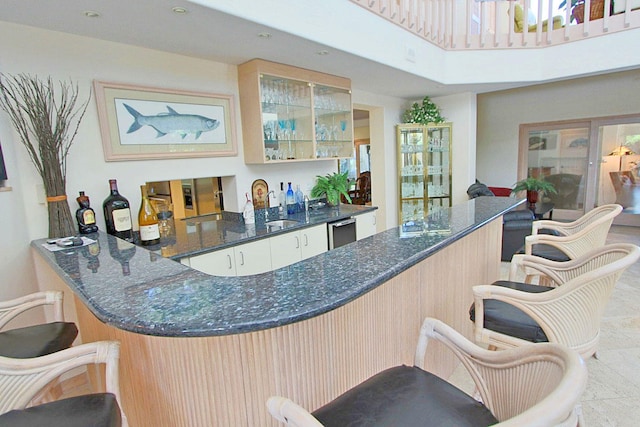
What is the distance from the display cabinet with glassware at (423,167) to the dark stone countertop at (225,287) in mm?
3779

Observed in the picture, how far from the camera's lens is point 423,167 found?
5391 millimetres

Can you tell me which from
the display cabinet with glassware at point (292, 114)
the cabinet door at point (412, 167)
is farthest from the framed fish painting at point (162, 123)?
the cabinet door at point (412, 167)

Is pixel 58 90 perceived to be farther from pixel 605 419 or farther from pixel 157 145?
pixel 605 419

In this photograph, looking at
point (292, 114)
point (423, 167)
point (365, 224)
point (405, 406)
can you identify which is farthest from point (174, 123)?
point (423, 167)

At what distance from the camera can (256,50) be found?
2.72 meters

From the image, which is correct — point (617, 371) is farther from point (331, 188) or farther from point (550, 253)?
point (331, 188)

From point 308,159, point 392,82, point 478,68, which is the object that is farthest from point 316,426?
point 478,68

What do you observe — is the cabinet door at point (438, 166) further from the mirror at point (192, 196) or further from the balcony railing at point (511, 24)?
the mirror at point (192, 196)

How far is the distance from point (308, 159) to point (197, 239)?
4.72 ft

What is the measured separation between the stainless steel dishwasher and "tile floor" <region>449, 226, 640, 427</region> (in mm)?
1536

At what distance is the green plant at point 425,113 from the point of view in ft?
16.9

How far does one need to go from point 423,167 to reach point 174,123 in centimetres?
382

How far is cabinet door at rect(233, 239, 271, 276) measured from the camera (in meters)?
2.58

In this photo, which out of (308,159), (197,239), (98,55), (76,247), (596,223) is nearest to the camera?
(76,247)
